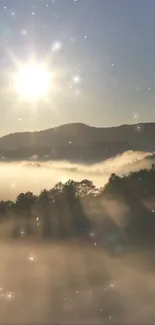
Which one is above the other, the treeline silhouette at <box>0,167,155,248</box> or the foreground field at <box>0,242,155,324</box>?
the treeline silhouette at <box>0,167,155,248</box>

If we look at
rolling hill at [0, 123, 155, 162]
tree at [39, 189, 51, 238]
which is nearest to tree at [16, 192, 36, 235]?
tree at [39, 189, 51, 238]

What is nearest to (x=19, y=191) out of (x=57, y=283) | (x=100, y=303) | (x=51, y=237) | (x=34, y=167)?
(x=34, y=167)

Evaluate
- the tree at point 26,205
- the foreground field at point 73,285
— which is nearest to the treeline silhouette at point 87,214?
the tree at point 26,205

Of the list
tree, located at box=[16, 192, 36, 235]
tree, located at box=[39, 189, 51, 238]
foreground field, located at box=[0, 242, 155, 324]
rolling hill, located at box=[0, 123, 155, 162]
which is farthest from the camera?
tree, located at box=[39, 189, 51, 238]

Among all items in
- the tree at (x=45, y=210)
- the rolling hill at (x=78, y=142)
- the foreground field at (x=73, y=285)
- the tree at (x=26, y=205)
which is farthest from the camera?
the tree at (x=45, y=210)

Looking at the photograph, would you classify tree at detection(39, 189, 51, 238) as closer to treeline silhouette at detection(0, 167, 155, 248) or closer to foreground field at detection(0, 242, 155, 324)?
treeline silhouette at detection(0, 167, 155, 248)

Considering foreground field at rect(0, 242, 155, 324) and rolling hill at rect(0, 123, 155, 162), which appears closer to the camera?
foreground field at rect(0, 242, 155, 324)

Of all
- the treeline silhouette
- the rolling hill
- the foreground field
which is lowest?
the foreground field

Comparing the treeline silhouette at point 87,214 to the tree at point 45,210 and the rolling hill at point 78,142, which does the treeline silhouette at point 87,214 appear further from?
the rolling hill at point 78,142

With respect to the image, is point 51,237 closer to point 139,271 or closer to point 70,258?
point 70,258
